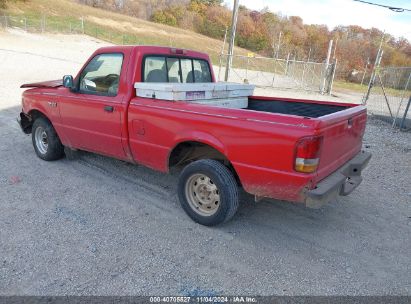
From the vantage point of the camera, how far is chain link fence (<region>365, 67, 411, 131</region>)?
10.5 m

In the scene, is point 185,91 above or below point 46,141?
above

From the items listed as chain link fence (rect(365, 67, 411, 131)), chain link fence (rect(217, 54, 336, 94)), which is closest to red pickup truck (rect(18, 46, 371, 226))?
chain link fence (rect(365, 67, 411, 131))

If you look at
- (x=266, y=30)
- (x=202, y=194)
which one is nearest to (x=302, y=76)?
(x=202, y=194)

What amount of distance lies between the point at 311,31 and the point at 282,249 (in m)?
74.3

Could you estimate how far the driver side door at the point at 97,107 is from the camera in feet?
13.5

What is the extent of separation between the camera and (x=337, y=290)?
2818 mm

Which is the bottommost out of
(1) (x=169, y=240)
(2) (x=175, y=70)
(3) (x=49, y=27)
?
(1) (x=169, y=240)

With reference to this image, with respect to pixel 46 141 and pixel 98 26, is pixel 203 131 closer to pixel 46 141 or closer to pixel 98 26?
pixel 46 141

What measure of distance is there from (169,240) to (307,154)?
5.41ft

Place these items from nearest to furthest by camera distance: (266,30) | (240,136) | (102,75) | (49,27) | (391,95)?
1. (240,136)
2. (102,75)
3. (391,95)
4. (49,27)
5. (266,30)

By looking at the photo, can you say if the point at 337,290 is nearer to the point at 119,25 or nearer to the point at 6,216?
the point at 6,216

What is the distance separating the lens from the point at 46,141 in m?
5.44

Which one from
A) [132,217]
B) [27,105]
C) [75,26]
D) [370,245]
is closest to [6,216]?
[132,217]

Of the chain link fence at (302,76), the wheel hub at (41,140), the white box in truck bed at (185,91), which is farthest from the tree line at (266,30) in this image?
the wheel hub at (41,140)
